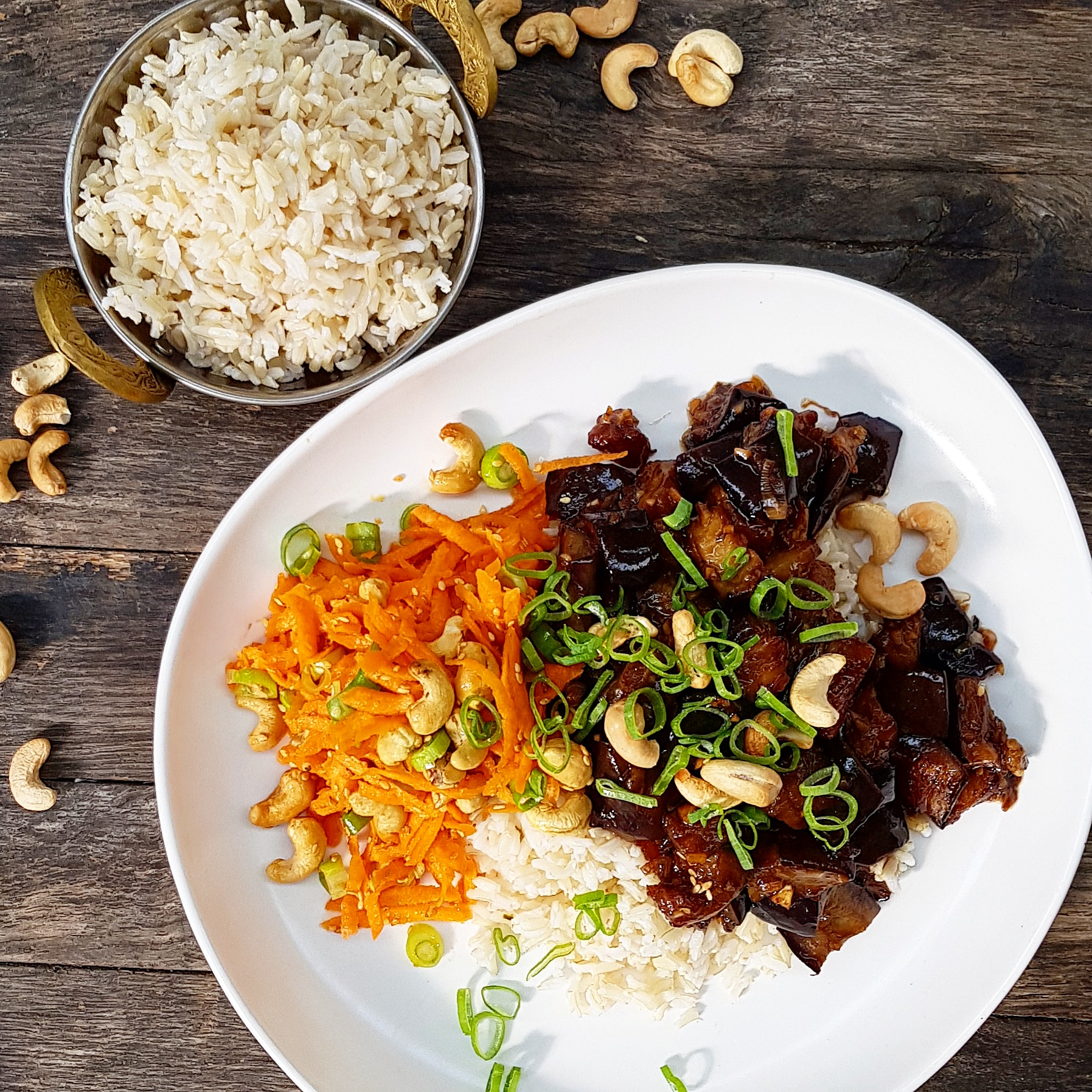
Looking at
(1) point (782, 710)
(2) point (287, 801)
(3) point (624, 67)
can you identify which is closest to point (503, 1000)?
(2) point (287, 801)

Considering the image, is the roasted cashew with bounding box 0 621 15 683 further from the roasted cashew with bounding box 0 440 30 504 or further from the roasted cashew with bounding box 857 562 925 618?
the roasted cashew with bounding box 857 562 925 618

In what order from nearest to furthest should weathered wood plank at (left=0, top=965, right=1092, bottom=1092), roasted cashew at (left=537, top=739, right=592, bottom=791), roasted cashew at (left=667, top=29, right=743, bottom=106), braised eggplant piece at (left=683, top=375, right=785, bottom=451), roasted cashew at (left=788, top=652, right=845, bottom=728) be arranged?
roasted cashew at (left=788, top=652, right=845, bottom=728), roasted cashew at (left=537, top=739, right=592, bottom=791), braised eggplant piece at (left=683, top=375, right=785, bottom=451), roasted cashew at (left=667, top=29, right=743, bottom=106), weathered wood plank at (left=0, top=965, right=1092, bottom=1092)

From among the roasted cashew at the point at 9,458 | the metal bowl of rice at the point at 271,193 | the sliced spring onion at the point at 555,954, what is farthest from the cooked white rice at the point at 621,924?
the roasted cashew at the point at 9,458

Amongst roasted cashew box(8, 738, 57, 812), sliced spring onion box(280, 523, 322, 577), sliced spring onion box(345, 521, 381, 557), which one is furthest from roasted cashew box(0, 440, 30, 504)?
sliced spring onion box(345, 521, 381, 557)

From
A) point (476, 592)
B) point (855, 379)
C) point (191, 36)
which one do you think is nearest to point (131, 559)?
point (476, 592)

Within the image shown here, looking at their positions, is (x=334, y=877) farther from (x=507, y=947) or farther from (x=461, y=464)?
(x=461, y=464)

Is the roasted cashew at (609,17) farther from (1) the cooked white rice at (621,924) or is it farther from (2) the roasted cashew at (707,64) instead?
(1) the cooked white rice at (621,924)
